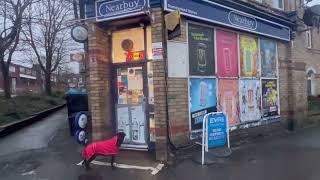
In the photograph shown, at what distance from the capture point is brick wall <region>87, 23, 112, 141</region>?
9.95 metres

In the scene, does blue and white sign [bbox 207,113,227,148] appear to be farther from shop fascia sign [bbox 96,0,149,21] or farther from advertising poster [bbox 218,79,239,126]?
shop fascia sign [bbox 96,0,149,21]

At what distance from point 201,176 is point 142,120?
2.68 meters

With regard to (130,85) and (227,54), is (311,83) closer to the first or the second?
(227,54)

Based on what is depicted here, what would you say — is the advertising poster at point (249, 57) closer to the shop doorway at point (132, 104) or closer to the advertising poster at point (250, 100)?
the advertising poster at point (250, 100)

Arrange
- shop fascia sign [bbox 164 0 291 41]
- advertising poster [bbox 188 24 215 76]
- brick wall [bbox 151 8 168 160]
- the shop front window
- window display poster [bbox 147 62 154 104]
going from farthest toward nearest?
advertising poster [bbox 188 24 215 76] < the shop front window < window display poster [bbox 147 62 154 104] < shop fascia sign [bbox 164 0 291 41] < brick wall [bbox 151 8 168 160]

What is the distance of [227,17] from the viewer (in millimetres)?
10953

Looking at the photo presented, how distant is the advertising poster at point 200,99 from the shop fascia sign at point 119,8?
2184 mm

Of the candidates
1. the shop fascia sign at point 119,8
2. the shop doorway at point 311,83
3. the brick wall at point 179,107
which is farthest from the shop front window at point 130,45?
the shop doorway at point 311,83

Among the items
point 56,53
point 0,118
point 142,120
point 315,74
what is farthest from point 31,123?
point 56,53

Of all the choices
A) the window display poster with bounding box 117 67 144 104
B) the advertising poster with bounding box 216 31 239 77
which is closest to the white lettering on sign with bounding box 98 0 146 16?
the window display poster with bounding box 117 67 144 104

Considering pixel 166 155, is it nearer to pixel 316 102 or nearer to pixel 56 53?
pixel 316 102

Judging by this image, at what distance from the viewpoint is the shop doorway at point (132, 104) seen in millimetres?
9969

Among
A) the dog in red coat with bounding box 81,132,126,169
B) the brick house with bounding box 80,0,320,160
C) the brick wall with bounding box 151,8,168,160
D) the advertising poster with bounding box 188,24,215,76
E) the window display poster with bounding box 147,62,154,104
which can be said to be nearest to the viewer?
the dog in red coat with bounding box 81,132,126,169

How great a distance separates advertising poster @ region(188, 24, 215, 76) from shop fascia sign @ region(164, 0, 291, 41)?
0.35m
